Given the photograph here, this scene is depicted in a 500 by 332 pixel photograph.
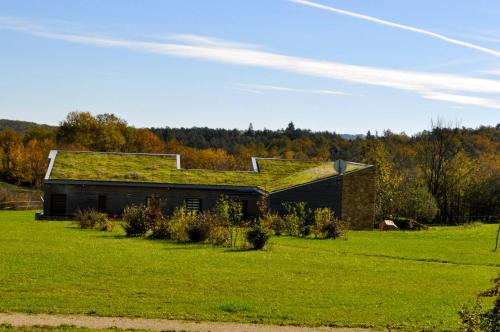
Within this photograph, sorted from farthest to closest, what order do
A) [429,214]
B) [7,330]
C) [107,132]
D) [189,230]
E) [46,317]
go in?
1. [107,132]
2. [429,214]
3. [189,230]
4. [46,317]
5. [7,330]

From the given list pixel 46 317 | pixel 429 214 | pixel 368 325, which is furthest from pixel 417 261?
pixel 429 214

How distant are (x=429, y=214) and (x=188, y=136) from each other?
116 m

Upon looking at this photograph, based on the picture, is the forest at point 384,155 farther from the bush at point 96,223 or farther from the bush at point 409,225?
the bush at point 96,223

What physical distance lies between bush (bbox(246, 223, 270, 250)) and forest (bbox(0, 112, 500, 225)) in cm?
2575

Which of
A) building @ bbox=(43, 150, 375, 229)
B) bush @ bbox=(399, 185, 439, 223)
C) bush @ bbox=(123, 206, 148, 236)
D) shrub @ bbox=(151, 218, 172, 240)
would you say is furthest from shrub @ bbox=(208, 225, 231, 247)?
bush @ bbox=(399, 185, 439, 223)

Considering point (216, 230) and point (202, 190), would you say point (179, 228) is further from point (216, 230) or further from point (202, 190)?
point (202, 190)

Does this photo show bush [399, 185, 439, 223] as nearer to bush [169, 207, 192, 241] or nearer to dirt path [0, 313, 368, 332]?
bush [169, 207, 192, 241]

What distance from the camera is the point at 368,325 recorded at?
46.1 feet

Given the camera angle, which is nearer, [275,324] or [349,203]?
[275,324]

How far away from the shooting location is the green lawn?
1485 centimetres

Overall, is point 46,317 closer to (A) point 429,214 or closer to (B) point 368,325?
(B) point 368,325

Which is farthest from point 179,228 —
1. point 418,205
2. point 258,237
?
point 418,205

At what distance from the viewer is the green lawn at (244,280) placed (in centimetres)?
1485

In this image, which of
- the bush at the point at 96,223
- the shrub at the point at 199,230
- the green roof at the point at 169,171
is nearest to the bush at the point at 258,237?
the shrub at the point at 199,230
